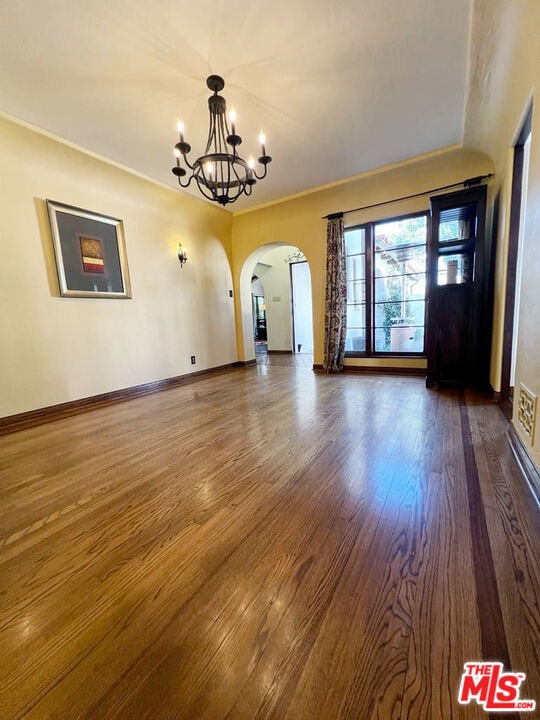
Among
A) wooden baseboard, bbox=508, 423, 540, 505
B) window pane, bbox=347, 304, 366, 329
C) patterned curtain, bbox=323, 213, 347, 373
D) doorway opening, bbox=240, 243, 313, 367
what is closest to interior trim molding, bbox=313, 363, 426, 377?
patterned curtain, bbox=323, 213, 347, 373

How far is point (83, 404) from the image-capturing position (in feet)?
10.9

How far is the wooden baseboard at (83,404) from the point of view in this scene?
9.12ft

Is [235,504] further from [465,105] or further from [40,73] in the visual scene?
[465,105]

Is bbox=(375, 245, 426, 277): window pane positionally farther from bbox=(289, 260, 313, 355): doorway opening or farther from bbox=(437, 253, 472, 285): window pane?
bbox=(289, 260, 313, 355): doorway opening

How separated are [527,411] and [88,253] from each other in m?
4.36

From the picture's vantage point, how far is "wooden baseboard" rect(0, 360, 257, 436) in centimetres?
278

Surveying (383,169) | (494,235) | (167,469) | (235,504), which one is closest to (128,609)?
(235,504)

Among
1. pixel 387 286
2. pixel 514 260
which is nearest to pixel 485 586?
pixel 514 260

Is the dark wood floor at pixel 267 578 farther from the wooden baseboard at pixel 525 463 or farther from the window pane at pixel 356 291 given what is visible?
the window pane at pixel 356 291

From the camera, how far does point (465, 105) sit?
2682 mm

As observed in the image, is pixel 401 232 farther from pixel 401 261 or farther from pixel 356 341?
pixel 356 341

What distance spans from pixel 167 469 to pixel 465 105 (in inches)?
162

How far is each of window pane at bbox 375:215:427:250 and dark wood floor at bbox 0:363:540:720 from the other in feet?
10.2

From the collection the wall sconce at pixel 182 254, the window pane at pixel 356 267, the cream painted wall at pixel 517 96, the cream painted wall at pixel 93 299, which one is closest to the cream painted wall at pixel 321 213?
the window pane at pixel 356 267
